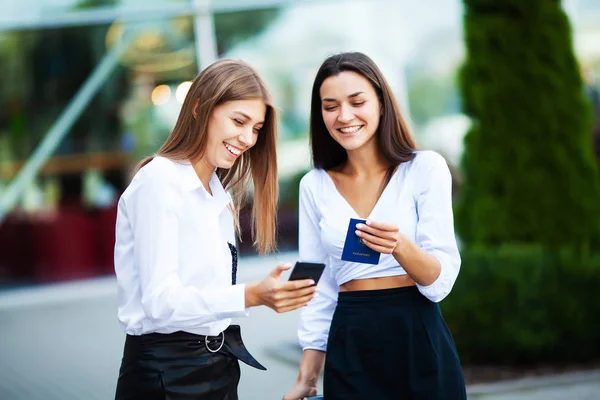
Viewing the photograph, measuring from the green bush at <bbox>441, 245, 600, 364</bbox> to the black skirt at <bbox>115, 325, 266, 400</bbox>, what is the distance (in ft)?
12.5

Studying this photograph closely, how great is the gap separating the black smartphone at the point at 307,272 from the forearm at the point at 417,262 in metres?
0.26

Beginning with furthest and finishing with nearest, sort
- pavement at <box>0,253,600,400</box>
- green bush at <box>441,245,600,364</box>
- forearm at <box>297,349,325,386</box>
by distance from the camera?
green bush at <box>441,245,600,364</box>, pavement at <box>0,253,600,400</box>, forearm at <box>297,349,325,386</box>

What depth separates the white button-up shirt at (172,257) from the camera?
2141mm

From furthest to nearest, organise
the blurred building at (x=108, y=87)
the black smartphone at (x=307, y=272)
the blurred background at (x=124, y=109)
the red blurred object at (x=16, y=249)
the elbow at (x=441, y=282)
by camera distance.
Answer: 1. the blurred building at (x=108, y=87)
2. the red blurred object at (x=16, y=249)
3. the blurred background at (x=124, y=109)
4. the elbow at (x=441, y=282)
5. the black smartphone at (x=307, y=272)

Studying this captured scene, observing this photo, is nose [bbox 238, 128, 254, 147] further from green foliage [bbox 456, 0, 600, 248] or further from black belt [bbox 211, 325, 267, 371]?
green foliage [bbox 456, 0, 600, 248]

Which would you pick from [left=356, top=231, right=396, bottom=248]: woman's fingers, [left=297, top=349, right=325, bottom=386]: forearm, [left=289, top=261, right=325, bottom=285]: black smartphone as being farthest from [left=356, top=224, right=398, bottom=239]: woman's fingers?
[left=297, top=349, right=325, bottom=386]: forearm

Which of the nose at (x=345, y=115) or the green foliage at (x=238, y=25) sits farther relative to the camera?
the green foliage at (x=238, y=25)

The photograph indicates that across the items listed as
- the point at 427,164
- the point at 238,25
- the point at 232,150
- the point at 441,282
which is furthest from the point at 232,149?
the point at 238,25

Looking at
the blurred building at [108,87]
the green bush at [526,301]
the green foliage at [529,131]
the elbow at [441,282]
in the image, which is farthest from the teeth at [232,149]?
the blurred building at [108,87]

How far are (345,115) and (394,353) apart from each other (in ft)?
2.57

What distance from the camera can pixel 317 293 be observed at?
9.25 feet

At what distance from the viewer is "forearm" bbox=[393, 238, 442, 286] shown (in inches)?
93.9

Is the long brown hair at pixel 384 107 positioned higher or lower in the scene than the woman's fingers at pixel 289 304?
higher

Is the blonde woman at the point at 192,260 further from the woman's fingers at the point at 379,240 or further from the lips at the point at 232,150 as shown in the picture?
the woman's fingers at the point at 379,240
